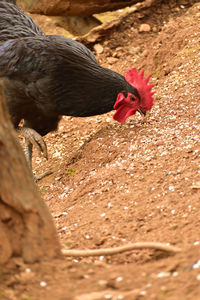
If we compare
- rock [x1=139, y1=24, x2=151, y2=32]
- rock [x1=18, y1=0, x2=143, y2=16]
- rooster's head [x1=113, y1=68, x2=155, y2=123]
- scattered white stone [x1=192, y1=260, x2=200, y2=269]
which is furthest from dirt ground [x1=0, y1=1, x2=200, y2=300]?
rock [x1=18, y1=0, x2=143, y2=16]

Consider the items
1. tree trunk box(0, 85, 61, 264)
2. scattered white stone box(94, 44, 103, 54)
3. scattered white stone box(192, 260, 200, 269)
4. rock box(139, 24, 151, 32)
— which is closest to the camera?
scattered white stone box(192, 260, 200, 269)

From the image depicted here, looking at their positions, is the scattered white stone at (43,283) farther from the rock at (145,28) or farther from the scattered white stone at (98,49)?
the rock at (145,28)

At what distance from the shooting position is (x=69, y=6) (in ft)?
24.6

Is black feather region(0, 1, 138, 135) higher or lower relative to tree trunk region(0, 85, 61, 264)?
higher

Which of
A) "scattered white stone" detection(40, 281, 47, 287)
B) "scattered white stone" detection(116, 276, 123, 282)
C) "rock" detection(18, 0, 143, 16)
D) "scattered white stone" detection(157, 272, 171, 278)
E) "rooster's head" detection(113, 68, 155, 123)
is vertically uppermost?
"rock" detection(18, 0, 143, 16)

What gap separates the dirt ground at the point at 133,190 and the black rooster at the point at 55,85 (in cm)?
51

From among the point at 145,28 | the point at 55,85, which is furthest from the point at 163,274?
the point at 145,28

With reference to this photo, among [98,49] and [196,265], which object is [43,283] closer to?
[196,265]

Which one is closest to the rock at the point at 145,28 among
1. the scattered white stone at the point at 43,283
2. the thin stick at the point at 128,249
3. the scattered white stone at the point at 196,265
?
the thin stick at the point at 128,249

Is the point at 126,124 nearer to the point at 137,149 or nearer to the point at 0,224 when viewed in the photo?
the point at 137,149

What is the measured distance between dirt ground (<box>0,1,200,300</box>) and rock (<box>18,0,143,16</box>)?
0.88m

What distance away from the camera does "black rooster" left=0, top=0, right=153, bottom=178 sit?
14.1 feet

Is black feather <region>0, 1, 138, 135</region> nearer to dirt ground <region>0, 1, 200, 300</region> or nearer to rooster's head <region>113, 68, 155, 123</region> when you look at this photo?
rooster's head <region>113, 68, 155, 123</region>

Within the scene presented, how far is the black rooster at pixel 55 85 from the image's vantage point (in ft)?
14.1
